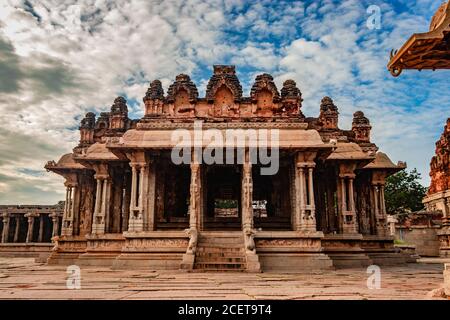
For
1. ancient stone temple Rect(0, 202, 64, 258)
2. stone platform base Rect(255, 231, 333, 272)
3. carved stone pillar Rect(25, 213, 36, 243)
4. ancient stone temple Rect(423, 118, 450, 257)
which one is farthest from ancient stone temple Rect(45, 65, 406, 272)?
carved stone pillar Rect(25, 213, 36, 243)

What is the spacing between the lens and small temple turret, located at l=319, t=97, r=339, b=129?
21719 mm

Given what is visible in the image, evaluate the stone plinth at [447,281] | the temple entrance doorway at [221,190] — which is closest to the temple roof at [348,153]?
the temple entrance doorway at [221,190]

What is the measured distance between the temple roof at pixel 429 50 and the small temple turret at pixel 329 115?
15.4 metres

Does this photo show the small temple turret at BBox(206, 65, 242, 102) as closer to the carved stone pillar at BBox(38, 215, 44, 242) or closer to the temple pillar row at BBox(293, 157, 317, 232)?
the temple pillar row at BBox(293, 157, 317, 232)

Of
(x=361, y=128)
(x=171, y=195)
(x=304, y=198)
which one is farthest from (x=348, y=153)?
(x=171, y=195)

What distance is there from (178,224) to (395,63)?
1476 centimetres

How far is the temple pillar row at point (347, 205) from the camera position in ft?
59.0

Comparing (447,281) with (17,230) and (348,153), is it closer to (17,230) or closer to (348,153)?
(348,153)

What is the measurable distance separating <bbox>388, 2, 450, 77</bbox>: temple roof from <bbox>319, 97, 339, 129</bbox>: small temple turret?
15.4 metres

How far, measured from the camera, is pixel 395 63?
635 centimetres

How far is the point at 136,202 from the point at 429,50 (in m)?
13.4

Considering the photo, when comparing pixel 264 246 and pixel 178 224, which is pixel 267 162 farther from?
pixel 178 224
